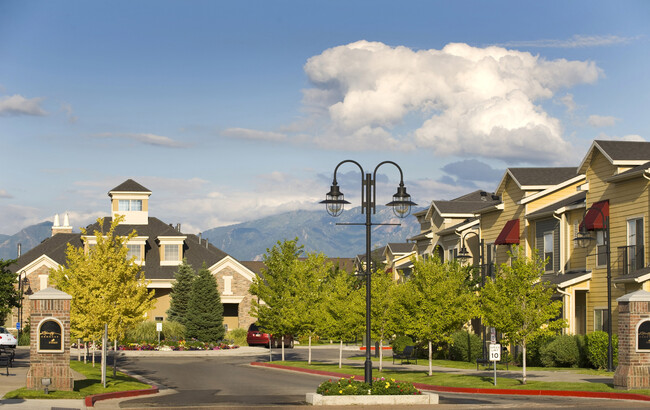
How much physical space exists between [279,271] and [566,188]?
1684 centimetres

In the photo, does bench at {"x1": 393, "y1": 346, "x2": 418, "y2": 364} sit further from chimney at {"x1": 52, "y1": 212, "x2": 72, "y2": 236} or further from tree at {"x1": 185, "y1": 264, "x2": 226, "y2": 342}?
chimney at {"x1": 52, "y1": 212, "x2": 72, "y2": 236}

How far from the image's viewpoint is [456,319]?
35.8 m

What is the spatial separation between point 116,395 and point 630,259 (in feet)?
73.6

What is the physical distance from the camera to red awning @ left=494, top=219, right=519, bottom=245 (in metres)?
46.9

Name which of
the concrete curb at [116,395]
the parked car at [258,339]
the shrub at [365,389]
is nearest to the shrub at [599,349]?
the shrub at [365,389]

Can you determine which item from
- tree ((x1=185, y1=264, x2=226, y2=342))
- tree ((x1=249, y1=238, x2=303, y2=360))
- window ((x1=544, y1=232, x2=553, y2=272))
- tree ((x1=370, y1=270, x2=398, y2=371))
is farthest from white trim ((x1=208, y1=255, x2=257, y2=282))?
tree ((x1=370, y1=270, x2=398, y2=371))

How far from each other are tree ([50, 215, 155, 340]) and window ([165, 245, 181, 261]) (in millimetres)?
48732

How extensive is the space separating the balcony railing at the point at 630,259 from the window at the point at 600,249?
1.42 meters

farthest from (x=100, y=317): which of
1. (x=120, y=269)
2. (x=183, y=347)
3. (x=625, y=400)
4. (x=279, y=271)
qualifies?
(x=183, y=347)

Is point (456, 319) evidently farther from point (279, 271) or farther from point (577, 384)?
point (279, 271)

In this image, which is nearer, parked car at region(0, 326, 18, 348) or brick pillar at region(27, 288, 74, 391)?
brick pillar at region(27, 288, 74, 391)

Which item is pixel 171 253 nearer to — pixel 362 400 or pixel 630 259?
A: pixel 630 259

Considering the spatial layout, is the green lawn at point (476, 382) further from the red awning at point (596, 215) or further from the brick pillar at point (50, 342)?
the brick pillar at point (50, 342)

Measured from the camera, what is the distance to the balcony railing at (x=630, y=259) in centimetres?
3628
